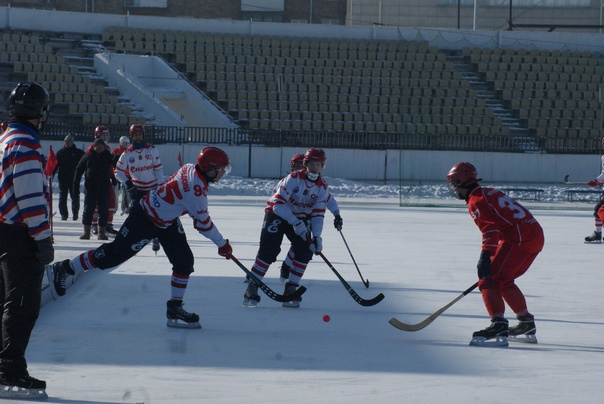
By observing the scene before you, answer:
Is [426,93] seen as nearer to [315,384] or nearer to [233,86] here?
[233,86]

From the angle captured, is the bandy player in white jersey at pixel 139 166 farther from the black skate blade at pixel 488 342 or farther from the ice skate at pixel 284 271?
the black skate blade at pixel 488 342

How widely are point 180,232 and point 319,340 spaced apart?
1.50m

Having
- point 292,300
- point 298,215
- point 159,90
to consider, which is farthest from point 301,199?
point 159,90

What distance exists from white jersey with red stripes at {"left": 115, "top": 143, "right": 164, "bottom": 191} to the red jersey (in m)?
6.70

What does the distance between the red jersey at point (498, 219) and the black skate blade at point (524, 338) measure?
0.70 meters

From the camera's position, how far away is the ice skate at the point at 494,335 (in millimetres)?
7395

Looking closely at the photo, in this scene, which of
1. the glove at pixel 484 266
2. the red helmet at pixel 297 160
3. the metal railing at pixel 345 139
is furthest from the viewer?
the metal railing at pixel 345 139

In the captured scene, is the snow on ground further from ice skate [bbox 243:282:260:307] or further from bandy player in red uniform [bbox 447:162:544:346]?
bandy player in red uniform [bbox 447:162:544:346]

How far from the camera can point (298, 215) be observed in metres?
9.56

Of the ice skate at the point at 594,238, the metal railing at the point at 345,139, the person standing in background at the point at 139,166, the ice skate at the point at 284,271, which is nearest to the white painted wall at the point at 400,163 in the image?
the metal railing at the point at 345,139

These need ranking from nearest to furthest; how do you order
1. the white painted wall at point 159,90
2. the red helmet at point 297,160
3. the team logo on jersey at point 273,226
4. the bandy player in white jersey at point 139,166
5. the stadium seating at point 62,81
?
the team logo on jersey at point 273,226
the red helmet at point 297,160
the bandy player in white jersey at point 139,166
the stadium seating at point 62,81
the white painted wall at point 159,90

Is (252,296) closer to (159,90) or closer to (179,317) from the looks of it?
(179,317)

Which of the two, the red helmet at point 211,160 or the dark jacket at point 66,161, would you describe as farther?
the dark jacket at point 66,161

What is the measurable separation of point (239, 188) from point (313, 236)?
791 inches
